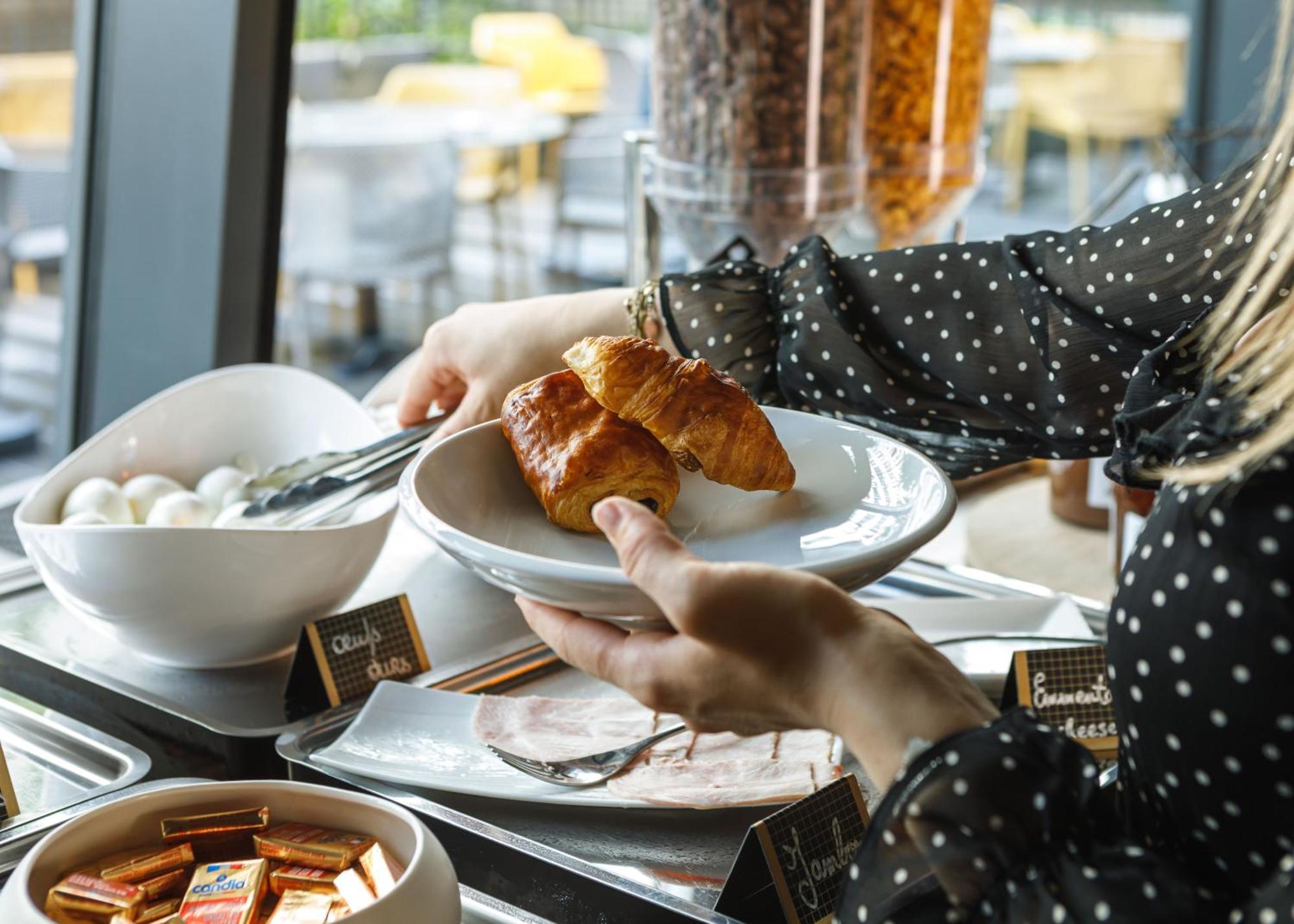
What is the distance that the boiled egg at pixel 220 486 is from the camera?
3.33 feet

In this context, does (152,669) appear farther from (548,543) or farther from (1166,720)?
(1166,720)

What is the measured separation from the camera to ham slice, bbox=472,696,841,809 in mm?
755

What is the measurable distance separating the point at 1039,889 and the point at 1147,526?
0.51ft

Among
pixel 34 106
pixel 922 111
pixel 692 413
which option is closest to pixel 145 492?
pixel 692 413

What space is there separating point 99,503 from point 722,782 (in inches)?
19.1

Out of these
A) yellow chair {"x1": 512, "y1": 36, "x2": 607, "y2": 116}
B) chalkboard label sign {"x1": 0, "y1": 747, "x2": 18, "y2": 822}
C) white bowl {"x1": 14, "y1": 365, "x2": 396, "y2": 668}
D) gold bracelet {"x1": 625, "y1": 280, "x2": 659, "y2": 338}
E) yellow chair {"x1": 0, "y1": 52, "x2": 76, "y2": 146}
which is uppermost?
yellow chair {"x1": 512, "y1": 36, "x2": 607, "y2": 116}

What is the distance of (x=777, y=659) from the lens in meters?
0.57

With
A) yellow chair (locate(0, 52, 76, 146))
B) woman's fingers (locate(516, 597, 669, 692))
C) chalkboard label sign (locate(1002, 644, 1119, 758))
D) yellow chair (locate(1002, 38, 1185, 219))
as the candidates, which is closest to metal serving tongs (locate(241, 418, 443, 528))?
woman's fingers (locate(516, 597, 669, 692))

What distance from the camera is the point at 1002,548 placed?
4.62ft

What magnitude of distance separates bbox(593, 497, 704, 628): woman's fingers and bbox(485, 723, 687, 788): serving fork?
23 cm

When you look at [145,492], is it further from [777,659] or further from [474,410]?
[777,659]

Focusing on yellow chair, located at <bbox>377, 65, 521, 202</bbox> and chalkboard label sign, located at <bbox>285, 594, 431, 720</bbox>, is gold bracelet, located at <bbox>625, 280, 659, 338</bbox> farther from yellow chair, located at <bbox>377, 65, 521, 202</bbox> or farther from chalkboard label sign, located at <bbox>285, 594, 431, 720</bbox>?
yellow chair, located at <bbox>377, 65, 521, 202</bbox>

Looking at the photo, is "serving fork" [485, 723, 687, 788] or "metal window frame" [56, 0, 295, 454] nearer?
"serving fork" [485, 723, 687, 788]

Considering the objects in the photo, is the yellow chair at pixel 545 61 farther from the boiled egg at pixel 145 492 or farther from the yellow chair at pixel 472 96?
the boiled egg at pixel 145 492
